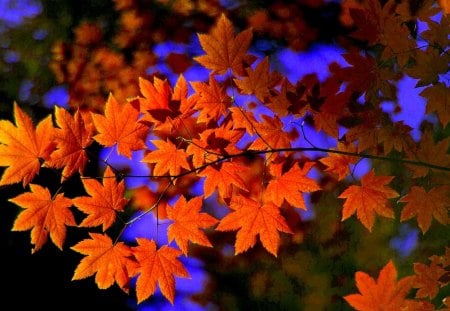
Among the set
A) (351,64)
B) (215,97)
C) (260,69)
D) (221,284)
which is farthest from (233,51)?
(221,284)

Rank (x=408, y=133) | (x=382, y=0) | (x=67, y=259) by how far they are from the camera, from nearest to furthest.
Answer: (x=408, y=133)
(x=67, y=259)
(x=382, y=0)

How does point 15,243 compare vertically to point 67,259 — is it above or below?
below

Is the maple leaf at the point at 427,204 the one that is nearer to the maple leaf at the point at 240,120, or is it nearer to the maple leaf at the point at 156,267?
the maple leaf at the point at 240,120

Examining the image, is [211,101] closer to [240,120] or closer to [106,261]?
[240,120]

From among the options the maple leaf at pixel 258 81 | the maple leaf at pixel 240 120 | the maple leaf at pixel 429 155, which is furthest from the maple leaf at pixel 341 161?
the maple leaf at pixel 258 81

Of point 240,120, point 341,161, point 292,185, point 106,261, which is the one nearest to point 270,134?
point 240,120

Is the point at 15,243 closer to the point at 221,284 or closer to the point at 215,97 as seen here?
the point at 221,284

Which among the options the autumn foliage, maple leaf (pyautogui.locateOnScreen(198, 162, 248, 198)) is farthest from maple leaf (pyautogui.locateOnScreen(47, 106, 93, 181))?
maple leaf (pyautogui.locateOnScreen(198, 162, 248, 198))
